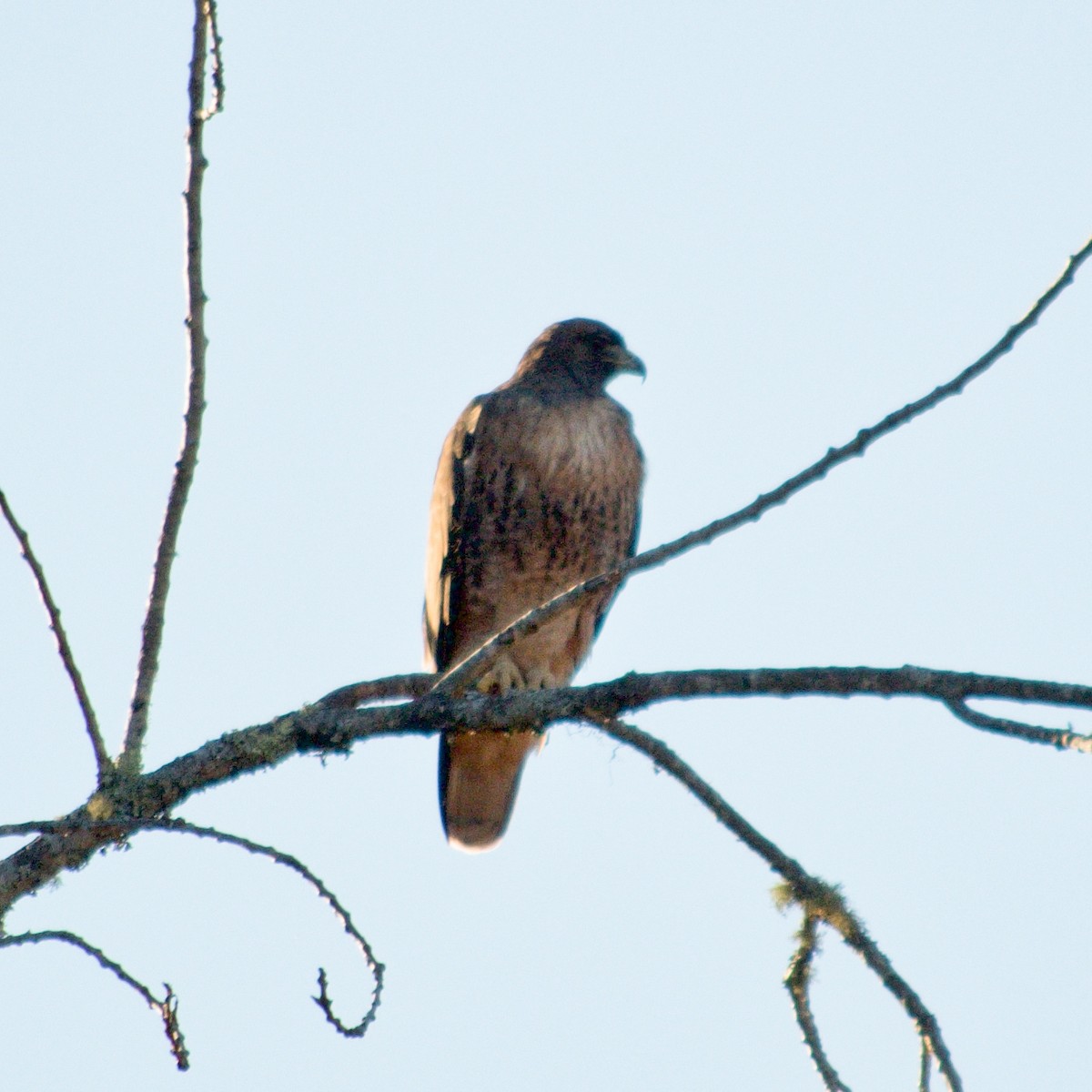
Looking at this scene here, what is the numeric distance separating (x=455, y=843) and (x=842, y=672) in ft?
12.0

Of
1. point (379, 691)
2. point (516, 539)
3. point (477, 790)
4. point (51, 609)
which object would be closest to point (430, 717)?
point (379, 691)

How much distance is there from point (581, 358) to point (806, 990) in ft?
13.2

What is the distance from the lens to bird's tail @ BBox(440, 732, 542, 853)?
611cm

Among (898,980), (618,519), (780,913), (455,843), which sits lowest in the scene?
(898,980)

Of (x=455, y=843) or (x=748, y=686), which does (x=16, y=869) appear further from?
(x=455, y=843)

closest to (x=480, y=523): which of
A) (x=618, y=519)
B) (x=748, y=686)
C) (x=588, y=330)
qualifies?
(x=618, y=519)

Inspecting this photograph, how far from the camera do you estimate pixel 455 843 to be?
6211 millimetres

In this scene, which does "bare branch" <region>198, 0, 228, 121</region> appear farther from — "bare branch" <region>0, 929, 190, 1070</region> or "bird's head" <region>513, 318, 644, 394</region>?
"bird's head" <region>513, 318, 644, 394</region>

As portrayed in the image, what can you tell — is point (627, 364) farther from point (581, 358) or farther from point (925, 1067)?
point (925, 1067)

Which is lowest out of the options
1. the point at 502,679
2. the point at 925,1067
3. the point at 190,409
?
the point at 925,1067

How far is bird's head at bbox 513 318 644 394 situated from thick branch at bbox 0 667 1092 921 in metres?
3.00

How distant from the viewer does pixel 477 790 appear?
6.15 metres

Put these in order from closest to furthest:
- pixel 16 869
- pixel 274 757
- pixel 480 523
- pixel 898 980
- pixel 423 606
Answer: pixel 898 980, pixel 16 869, pixel 274 757, pixel 480 523, pixel 423 606

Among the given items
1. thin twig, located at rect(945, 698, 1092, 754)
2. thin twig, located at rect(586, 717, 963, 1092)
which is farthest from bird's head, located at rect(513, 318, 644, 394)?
thin twig, located at rect(945, 698, 1092, 754)
